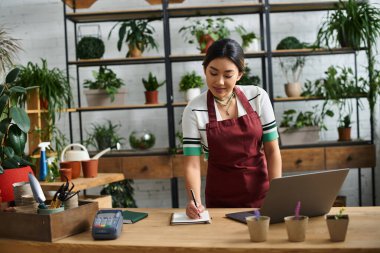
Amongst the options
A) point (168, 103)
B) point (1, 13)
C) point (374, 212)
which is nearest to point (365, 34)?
point (168, 103)

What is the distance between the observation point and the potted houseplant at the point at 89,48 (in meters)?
5.05

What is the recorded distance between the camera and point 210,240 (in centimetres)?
180

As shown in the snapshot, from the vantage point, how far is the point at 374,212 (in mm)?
2168

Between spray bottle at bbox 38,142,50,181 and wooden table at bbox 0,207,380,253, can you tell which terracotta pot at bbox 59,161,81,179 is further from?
wooden table at bbox 0,207,380,253

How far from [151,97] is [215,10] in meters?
1.03

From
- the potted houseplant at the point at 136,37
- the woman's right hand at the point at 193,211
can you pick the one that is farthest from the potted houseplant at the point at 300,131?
the woman's right hand at the point at 193,211

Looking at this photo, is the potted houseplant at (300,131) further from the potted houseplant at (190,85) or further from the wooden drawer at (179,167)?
the potted houseplant at (190,85)

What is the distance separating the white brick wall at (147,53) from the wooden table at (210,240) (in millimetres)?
3429

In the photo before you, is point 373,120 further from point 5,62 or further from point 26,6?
point 26,6

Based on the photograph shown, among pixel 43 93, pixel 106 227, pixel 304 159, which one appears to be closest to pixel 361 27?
pixel 304 159

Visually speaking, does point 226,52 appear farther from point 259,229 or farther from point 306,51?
point 306,51

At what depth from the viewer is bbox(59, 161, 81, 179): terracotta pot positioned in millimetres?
3758

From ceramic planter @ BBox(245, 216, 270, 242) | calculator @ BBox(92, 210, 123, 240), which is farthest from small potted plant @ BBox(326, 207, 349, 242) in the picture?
calculator @ BBox(92, 210, 123, 240)

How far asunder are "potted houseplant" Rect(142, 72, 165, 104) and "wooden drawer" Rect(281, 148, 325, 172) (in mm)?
1309
